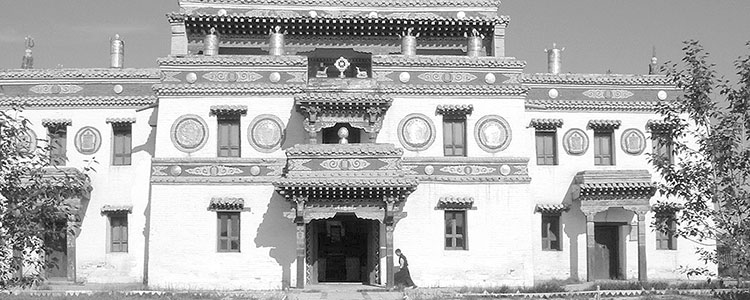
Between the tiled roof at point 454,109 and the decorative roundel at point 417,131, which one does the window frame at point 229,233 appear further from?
the tiled roof at point 454,109

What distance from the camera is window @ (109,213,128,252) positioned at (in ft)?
112

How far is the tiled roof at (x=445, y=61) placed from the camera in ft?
108

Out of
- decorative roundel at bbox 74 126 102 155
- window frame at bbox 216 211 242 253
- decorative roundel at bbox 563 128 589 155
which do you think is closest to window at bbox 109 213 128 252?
decorative roundel at bbox 74 126 102 155

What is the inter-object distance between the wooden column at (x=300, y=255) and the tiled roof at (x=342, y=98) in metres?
4.33

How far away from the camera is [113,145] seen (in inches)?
1355

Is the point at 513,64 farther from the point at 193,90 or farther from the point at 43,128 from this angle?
the point at 43,128

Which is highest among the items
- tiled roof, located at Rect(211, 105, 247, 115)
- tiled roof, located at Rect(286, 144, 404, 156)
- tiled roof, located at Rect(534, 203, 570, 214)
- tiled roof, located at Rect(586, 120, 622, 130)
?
tiled roof, located at Rect(211, 105, 247, 115)

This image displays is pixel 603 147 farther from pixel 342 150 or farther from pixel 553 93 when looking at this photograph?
pixel 342 150

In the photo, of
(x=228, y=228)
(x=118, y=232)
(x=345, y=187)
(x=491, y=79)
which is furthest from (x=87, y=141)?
(x=491, y=79)

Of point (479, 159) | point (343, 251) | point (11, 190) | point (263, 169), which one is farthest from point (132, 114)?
point (11, 190)

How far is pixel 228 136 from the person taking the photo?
1300 inches

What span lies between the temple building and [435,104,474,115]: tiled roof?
2.3 inches

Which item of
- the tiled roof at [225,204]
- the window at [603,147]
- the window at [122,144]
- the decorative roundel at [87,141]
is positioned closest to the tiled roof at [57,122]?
the decorative roundel at [87,141]

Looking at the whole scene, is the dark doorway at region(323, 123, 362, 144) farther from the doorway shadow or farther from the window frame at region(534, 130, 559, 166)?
the window frame at region(534, 130, 559, 166)
